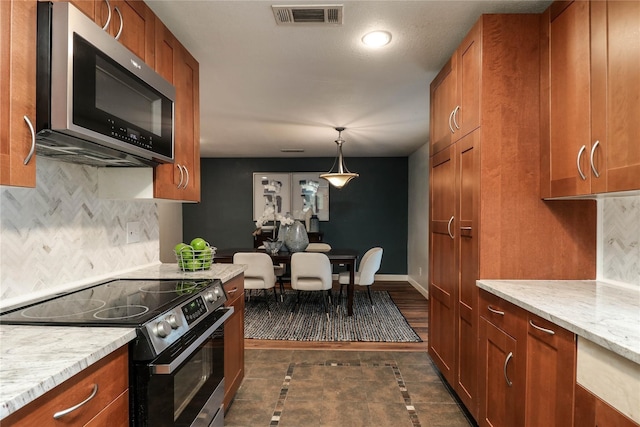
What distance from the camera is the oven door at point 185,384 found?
1104 millimetres

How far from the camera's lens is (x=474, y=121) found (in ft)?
6.19

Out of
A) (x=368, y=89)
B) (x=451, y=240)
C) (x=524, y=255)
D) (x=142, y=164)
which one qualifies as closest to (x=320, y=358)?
(x=451, y=240)

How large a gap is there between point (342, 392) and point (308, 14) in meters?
2.37

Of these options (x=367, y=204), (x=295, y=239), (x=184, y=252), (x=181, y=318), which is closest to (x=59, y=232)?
(x=184, y=252)

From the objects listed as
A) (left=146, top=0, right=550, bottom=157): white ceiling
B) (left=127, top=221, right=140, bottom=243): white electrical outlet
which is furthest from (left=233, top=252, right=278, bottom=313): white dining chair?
(left=127, top=221, right=140, bottom=243): white electrical outlet

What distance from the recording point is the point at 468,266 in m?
1.97

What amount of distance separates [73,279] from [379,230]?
17.4 ft

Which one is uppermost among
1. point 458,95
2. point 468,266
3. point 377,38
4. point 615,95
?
point 377,38

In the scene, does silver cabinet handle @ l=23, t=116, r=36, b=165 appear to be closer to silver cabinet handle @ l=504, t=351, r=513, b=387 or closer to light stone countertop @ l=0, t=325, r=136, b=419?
light stone countertop @ l=0, t=325, r=136, b=419

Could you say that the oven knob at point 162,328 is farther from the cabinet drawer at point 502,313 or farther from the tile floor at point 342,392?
the cabinet drawer at point 502,313

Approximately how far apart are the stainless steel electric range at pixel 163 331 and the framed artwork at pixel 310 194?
4649 millimetres

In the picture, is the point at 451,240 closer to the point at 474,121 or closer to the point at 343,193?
the point at 474,121

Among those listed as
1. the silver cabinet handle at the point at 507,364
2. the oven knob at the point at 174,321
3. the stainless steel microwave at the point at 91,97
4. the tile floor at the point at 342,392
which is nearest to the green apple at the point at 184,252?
the stainless steel microwave at the point at 91,97

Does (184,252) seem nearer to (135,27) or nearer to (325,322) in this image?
(135,27)
